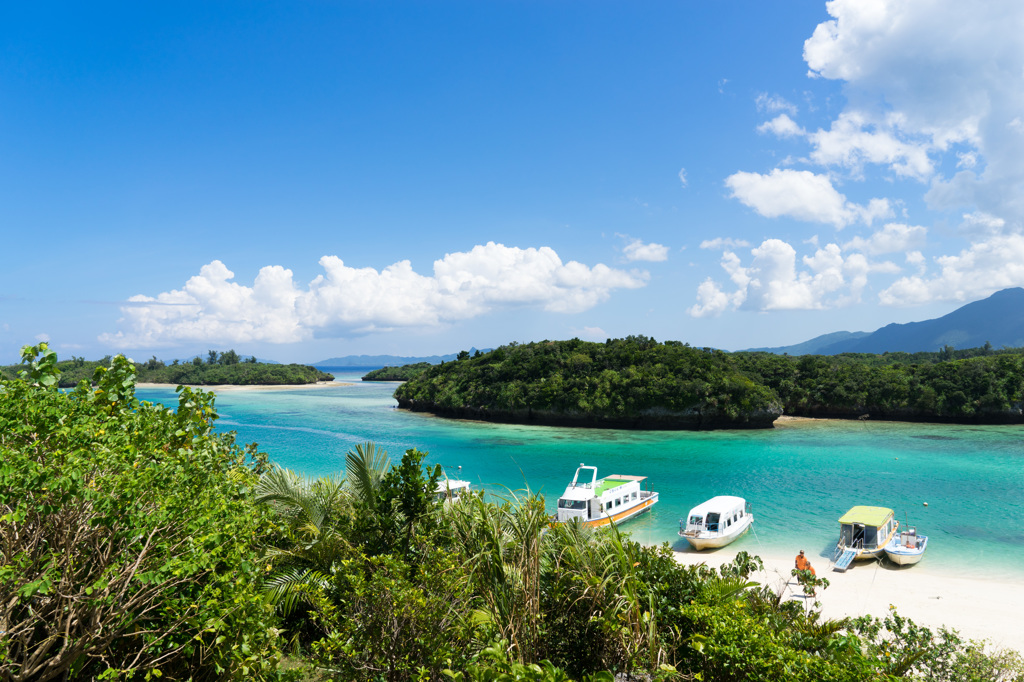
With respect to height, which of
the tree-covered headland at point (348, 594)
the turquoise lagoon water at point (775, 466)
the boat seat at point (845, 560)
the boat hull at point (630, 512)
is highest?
the tree-covered headland at point (348, 594)

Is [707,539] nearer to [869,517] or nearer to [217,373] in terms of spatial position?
[869,517]

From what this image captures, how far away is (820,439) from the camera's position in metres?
44.0

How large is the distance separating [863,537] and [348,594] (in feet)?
63.0

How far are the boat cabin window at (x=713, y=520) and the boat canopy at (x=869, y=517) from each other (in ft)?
13.3

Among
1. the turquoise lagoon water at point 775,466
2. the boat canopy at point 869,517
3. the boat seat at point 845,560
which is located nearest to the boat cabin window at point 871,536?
the boat canopy at point 869,517

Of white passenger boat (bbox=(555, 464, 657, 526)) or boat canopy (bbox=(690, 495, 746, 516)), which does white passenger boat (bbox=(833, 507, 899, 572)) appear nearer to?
boat canopy (bbox=(690, 495, 746, 516))

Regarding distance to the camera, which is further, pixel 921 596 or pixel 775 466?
pixel 775 466

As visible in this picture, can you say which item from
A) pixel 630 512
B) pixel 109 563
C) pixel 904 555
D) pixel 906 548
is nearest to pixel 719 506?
pixel 630 512

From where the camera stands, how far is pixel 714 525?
1930 centimetres

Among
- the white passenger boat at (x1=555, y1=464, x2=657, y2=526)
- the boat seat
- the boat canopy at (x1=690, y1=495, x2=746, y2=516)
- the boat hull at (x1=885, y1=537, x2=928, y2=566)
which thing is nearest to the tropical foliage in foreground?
the white passenger boat at (x1=555, y1=464, x2=657, y2=526)

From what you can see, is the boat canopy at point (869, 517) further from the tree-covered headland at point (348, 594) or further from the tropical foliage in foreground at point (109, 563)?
the tropical foliage in foreground at point (109, 563)

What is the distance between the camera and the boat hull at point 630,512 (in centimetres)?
2079

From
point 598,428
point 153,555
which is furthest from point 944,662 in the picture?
point 598,428

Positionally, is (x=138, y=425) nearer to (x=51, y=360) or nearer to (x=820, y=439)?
(x=51, y=360)
